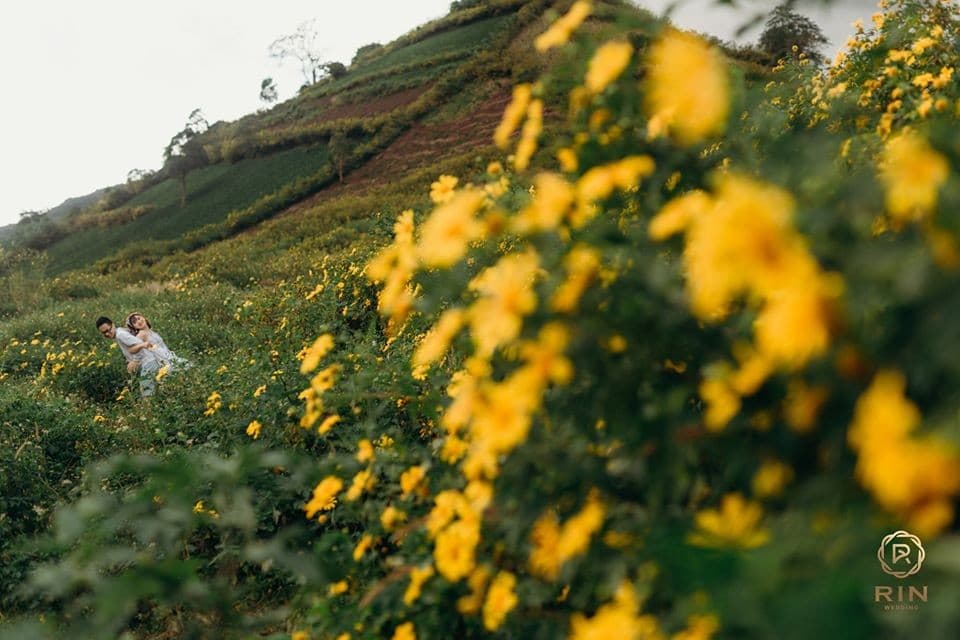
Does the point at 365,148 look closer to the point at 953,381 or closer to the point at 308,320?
the point at 308,320

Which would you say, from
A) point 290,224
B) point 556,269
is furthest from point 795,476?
point 290,224

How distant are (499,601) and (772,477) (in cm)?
64

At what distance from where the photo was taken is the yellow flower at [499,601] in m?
A: 1.27

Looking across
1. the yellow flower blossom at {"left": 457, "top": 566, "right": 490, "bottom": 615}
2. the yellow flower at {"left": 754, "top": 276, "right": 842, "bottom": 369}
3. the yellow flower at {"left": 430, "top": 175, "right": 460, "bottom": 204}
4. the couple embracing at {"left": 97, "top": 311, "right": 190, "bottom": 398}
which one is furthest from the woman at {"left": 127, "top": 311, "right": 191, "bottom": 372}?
the yellow flower at {"left": 754, "top": 276, "right": 842, "bottom": 369}

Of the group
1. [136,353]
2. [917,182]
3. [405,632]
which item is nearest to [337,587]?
[405,632]

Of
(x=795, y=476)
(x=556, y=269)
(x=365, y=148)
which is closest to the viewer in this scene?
(x=795, y=476)

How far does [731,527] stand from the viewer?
942mm

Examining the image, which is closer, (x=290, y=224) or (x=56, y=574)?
(x=56, y=574)

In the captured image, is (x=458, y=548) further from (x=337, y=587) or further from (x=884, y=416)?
(x=884, y=416)

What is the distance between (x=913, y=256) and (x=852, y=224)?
0.07 m

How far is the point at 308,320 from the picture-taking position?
22.3 ft

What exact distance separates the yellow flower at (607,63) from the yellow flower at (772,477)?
2.01ft

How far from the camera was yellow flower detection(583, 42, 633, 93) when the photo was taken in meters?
1.07

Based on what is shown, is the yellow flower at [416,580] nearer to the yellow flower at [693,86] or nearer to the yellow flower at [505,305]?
the yellow flower at [505,305]
